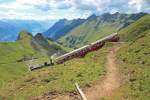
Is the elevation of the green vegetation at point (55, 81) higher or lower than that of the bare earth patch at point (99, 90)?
higher

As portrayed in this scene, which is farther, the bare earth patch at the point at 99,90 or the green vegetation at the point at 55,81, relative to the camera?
the green vegetation at the point at 55,81

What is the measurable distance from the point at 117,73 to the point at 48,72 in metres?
9.69

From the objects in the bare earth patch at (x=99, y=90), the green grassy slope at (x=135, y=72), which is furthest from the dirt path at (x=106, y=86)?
the green grassy slope at (x=135, y=72)

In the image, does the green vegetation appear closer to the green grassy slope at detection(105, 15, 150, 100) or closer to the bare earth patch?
the bare earth patch

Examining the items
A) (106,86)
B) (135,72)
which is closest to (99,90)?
(106,86)

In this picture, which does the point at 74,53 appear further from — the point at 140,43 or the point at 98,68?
the point at 98,68

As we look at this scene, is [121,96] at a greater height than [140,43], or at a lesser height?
lesser

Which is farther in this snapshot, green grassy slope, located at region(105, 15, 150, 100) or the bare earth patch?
the bare earth patch

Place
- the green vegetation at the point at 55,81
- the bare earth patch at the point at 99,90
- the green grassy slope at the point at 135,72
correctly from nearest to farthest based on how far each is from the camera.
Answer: the green grassy slope at the point at 135,72 < the bare earth patch at the point at 99,90 < the green vegetation at the point at 55,81

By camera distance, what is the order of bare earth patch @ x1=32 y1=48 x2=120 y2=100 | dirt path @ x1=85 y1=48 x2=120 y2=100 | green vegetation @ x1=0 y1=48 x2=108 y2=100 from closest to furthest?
bare earth patch @ x1=32 y1=48 x2=120 y2=100, dirt path @ x1=85 y1=48 x2=120 y2=100, green vegetation @ x1=0 y1=48 x2=108 y2=100

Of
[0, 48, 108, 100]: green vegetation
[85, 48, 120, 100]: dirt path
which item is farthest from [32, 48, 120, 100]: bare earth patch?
[0, 48, 108, 100]: green vegetation

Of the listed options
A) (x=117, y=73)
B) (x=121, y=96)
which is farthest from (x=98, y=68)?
(x=121, y=96)

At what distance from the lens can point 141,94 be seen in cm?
3809

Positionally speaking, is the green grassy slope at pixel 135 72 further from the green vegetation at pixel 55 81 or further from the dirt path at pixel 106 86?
the green vegetation at pixel 55 81
